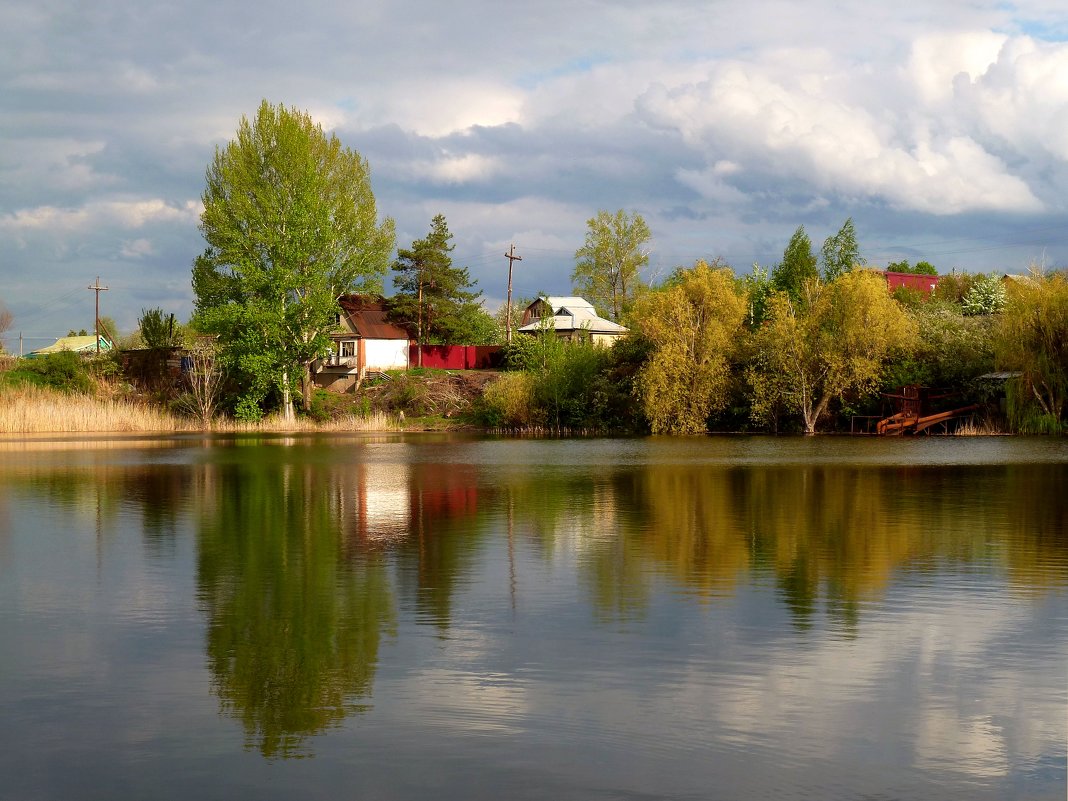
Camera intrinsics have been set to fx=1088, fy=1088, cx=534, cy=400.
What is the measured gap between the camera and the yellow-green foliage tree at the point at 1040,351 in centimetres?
5559

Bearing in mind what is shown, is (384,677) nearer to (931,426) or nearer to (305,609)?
(305,609)

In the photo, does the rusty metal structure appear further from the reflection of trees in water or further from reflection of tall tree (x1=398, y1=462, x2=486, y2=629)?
reflection of tall tree (x1=398, y1=462, x2=486, y2=629)

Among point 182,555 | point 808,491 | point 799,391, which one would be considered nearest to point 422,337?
point 799,391

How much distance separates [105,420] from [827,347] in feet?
135

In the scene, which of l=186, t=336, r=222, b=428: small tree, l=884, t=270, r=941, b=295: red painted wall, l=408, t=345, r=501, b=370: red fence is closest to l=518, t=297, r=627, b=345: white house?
l=408, t=345, r=501, b=370: red fence

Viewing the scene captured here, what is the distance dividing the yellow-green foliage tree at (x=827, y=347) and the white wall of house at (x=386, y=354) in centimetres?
3712

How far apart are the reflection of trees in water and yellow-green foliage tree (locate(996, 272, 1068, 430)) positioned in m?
25.5

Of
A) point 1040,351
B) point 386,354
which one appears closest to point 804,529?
point 1040,351

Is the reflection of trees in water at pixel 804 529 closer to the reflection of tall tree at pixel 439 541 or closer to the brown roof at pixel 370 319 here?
the reflection of tall tree at pixel 439 541

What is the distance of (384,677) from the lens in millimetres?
9906

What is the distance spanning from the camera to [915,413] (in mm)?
60094

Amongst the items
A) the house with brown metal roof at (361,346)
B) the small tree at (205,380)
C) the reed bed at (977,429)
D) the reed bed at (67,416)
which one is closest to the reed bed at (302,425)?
the small tree at (205,380)

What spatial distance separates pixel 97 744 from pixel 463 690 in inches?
116

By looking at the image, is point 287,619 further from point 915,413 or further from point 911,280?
point 911,280
